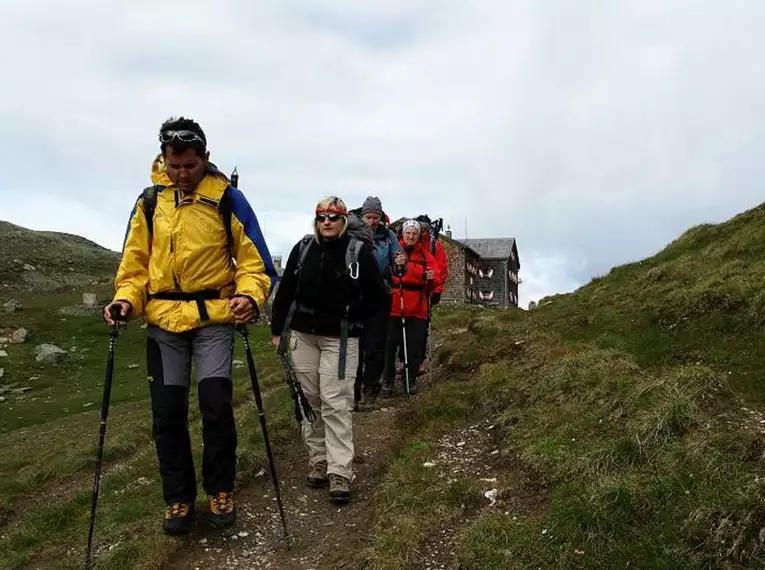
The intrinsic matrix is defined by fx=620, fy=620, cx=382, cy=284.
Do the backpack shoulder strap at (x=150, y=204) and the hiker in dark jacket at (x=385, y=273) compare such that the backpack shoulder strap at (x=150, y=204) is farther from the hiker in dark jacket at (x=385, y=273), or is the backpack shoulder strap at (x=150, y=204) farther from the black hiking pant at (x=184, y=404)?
the hiker in dark jacket at (x=385, y=273)

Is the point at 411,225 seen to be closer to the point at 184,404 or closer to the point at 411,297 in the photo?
the point at 411,297

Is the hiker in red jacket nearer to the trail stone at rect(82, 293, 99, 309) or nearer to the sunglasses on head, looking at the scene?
the sunglasses on head

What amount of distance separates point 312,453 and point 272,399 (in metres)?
6.21

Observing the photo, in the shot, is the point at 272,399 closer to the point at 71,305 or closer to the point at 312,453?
the point at 312,453

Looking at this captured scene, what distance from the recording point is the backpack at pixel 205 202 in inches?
236

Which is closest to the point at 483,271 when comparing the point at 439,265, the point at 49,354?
the point at 49,354

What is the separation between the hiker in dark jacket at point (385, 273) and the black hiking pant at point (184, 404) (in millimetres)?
4624

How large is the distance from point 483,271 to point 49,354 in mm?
59605

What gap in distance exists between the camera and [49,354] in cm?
3222

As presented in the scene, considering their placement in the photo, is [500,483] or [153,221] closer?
[153,221]

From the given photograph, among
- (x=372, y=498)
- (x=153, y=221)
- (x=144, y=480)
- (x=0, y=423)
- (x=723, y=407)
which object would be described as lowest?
(x=0, y=423)

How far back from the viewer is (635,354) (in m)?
9.42

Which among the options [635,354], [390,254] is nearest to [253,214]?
[390,254]

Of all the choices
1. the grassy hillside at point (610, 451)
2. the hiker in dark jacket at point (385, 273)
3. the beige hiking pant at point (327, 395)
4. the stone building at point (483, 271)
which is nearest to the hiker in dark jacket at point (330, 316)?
the beige hiking pant at point (327, 395)
